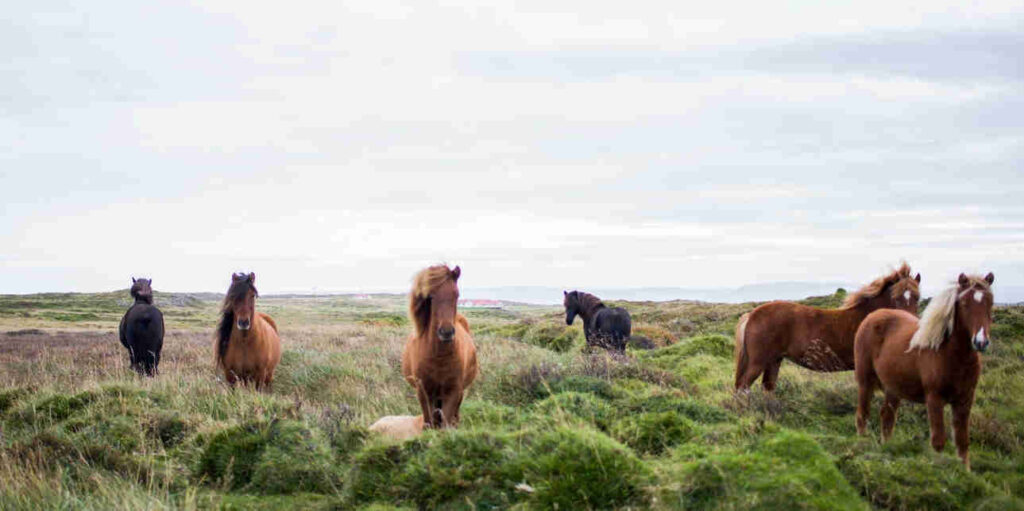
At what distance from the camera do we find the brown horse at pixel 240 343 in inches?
407

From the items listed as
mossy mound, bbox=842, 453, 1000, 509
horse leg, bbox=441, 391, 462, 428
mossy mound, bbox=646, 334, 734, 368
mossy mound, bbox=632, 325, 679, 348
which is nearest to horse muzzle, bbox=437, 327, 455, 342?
horse leg, bbox=441, 391, 462, 428

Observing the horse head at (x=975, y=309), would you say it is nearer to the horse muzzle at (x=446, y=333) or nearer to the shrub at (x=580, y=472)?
the shrub at (x=580, y=472)

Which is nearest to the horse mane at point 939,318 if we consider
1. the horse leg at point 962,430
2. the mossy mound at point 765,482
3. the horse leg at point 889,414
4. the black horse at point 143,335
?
the horse leg at point 962,430

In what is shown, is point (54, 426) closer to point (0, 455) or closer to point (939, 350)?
point (0, 455)

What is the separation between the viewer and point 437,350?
725 centimetres

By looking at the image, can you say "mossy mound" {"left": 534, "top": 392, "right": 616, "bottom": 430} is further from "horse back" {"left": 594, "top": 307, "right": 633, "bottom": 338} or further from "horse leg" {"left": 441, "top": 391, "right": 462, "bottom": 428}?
"horse back" {"left": 594, "top": 307, "right": 633, "bottom": 338}

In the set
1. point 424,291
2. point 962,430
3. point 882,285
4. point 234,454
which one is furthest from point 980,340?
point 234,454

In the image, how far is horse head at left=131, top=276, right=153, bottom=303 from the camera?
14930mm

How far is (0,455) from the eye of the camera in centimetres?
643

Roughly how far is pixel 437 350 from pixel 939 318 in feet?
16.7

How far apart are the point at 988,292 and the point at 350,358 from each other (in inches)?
464

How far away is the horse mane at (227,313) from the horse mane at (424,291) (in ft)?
13.4

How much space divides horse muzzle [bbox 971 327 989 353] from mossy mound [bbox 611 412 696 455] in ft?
8.85

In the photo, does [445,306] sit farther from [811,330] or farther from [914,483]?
[811,330]
